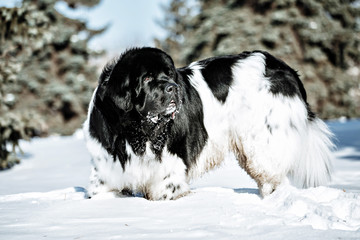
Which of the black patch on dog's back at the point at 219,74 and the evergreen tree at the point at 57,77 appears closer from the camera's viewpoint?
the black patch on dog's back at the point at 219,74

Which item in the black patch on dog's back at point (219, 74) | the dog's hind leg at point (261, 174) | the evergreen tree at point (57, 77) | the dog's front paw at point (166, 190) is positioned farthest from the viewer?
the evergreen tree at point (57, 77)

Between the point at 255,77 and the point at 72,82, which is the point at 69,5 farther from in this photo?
the point at 255,77

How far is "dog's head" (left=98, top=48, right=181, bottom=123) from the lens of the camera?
323 centimetres

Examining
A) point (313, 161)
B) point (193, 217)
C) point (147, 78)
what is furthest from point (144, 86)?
point (313, 161)

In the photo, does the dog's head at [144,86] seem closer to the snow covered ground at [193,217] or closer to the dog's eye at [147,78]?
the dog's eye at [147,78]

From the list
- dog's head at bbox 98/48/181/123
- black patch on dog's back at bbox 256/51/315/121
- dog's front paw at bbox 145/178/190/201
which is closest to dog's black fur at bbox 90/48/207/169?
dog's head at bbox 98/48/181/123

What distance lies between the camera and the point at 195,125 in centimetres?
378

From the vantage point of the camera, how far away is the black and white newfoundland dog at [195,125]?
3346mm

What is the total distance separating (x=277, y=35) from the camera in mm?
16359

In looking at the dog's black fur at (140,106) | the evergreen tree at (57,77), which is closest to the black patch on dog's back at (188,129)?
the dog's black fur at (140,106)

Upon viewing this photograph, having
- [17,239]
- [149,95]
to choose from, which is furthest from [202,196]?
[17,239]

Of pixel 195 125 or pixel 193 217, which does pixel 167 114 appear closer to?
pixel 195 125

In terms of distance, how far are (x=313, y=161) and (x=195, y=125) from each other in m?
A: 1.18

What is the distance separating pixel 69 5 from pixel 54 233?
17.4m
